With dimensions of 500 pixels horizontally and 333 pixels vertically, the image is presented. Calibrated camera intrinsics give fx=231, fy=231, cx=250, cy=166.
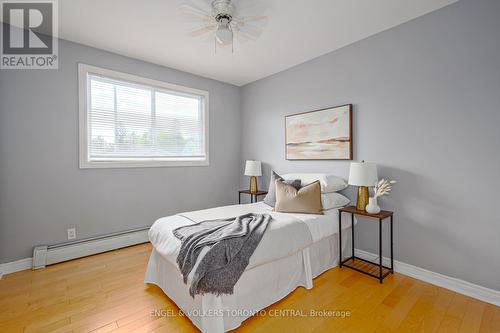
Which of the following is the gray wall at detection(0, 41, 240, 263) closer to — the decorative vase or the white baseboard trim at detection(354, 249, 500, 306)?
the decorative vase

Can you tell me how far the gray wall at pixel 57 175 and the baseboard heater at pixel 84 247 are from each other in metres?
0.09

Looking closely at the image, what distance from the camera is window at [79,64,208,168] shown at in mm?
2951

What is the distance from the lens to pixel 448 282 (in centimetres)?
217

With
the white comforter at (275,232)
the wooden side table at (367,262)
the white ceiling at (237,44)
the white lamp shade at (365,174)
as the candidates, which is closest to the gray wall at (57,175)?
the white ceiling at (237,44)

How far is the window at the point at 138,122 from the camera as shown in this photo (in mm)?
2951

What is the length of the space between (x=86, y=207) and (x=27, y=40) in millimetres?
1996

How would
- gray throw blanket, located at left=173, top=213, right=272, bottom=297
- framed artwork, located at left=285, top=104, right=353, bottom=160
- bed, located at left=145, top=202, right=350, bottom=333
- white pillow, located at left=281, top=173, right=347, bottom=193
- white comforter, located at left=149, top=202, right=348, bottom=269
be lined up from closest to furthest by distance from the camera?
gray throw blanket, located at left=173, top=213, right=272, bottom=297 → bed, located at left=145, top=202, right=350, bottom=333 → white comforter, located at left=149, top=202, right=348, bottom=269 → white pillow, located at left=281, top=173, right=347, bottom=193 → framed artwork, located at left=285, top=104, right=353, bottom=160

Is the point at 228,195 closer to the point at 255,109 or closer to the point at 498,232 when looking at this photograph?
the point at 255,109

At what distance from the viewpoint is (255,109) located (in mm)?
4180

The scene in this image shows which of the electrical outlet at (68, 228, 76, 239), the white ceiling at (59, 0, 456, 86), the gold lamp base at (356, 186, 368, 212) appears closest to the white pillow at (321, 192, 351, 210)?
the gold lamp base at (356, 186, 368, 212)

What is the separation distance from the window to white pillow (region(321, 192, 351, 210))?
217cm

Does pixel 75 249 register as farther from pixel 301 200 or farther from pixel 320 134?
pixel 320 134

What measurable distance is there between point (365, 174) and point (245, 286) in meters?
1.62

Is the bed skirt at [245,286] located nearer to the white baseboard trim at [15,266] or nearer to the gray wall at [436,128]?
the gray wall at [436,128]
